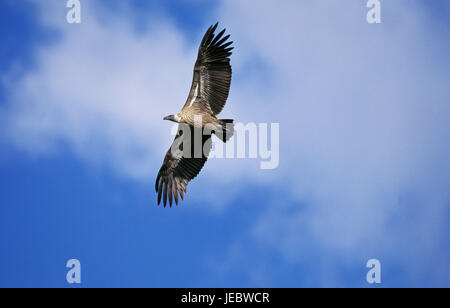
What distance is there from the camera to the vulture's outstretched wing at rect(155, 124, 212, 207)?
17.8 metres

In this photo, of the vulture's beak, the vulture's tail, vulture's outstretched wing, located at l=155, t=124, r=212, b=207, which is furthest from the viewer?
vulture's outstretched wing, located at l=155, t=124, r=212, b=207

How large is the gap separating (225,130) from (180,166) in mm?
2943

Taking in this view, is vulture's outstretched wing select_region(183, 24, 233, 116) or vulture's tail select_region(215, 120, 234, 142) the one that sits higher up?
vulture's outstretched wing select_region(183, 24, 233, 116)

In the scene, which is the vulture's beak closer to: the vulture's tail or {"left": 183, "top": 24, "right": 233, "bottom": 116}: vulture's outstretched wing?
{"left": 183, "top": 24, "right": 233, "bottom": 116}: vulture's outstretched wing

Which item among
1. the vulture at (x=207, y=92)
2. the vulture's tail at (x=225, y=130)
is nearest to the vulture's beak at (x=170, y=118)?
the vulture at (x=207, y=92)

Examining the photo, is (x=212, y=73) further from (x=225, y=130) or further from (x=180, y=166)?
(x=180, y=166)

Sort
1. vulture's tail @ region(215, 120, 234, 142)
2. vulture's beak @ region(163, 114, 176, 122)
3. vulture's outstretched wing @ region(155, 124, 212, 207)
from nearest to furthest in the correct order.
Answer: vulture's tail @ region(215, 120, 234, 142), vulture's beak @ region(163, 114, 176, 122), vulture's outstretched wing @ region(155, 124, 212, 207)

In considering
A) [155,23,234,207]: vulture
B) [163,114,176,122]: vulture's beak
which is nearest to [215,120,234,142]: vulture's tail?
[155,23,234,207]: vulture

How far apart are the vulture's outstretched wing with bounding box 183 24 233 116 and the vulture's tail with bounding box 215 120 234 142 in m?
0.87

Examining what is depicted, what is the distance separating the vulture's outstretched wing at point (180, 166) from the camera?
17.8 meters

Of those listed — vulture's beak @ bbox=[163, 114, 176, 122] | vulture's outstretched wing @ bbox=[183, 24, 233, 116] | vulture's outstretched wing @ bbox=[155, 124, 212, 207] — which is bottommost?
vulture's outstretched wing @ bbox=[155, 124, 212, 207]

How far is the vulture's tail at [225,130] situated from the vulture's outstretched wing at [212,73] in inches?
34.4
